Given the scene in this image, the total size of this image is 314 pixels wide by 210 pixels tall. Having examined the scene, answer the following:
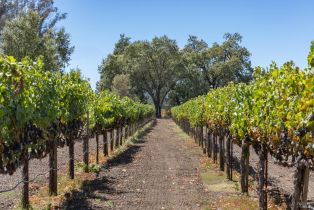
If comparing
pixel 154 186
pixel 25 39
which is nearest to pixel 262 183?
pixel 154 186

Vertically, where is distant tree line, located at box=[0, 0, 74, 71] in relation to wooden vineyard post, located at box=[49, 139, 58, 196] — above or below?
above

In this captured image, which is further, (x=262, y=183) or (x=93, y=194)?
(x=93, y=194)

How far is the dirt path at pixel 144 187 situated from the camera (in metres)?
13.0

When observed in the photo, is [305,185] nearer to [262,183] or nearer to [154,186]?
[262,183]

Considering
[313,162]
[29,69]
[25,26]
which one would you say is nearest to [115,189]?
[29,69]

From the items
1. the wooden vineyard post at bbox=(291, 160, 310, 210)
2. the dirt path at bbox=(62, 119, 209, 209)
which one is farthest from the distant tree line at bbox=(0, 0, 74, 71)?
the wooden vineyard post at bbox=(291, 160, 310, 210)

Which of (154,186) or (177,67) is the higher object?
(177,67)

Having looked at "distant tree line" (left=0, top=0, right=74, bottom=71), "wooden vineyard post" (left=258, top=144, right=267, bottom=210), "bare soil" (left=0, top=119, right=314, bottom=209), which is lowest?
"bare soil" (left=0, top=119, right=314, bottom=209)

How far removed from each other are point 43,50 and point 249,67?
52299mm

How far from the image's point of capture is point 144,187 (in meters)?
15.6

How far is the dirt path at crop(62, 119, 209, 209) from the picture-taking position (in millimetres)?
13039

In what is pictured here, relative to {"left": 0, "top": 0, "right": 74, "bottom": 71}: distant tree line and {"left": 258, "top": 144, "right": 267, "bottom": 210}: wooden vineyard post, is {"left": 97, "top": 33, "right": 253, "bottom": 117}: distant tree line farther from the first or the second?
{"left": 258, "top": 144, "right": 267, "bottom": 210}: wooden vineyard post

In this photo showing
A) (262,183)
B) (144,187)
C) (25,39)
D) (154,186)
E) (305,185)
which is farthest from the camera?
(25,39)

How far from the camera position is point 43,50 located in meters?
48.2
